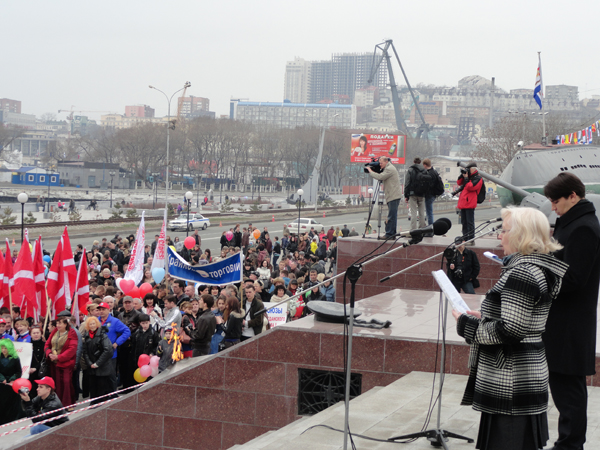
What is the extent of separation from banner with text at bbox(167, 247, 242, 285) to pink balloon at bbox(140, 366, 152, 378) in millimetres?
3326

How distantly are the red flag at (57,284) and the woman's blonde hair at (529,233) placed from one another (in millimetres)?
10467

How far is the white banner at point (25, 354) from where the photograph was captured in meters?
9.52

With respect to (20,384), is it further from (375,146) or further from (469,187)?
(375,146)

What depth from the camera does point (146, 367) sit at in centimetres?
927

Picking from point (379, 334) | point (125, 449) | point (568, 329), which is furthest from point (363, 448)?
point (125, 449)

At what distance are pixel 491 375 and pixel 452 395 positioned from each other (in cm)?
257

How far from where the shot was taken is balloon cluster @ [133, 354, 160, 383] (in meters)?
9.25

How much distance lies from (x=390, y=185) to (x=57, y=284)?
613cm

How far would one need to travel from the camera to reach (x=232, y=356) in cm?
764

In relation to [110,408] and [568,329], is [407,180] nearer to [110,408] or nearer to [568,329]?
[110,408]

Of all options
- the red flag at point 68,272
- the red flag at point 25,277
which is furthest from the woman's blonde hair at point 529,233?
the red flag at point 25,277

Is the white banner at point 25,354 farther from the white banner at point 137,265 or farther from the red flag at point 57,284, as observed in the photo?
the white banner at point 137,265

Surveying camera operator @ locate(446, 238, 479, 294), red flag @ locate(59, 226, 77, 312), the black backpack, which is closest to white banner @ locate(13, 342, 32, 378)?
red flag @ locate(59, 226, 77, 312)

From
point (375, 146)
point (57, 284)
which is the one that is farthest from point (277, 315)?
point (375, 146)
